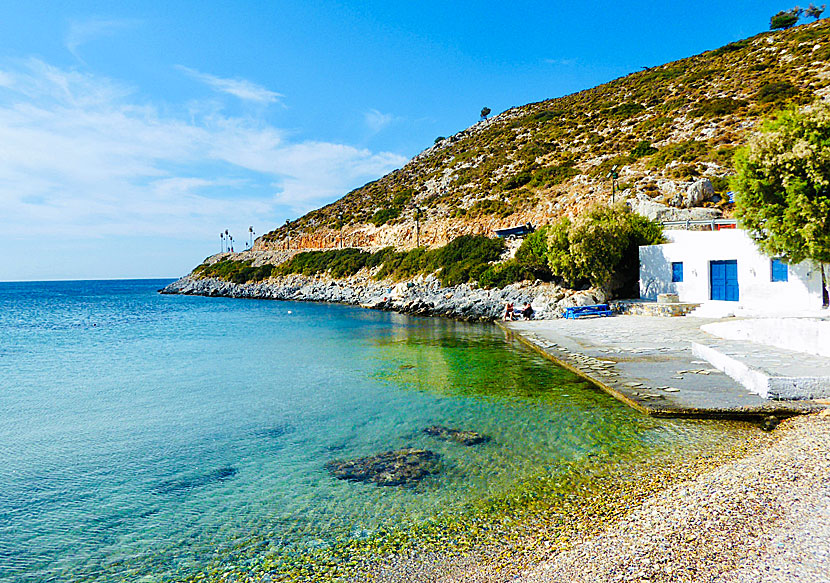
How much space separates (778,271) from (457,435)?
17919mm

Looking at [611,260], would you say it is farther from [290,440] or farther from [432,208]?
[432,208]

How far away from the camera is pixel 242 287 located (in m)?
74.1

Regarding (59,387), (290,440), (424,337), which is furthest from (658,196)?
(59,387)

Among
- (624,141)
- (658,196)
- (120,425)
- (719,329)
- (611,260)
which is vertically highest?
(624,141)

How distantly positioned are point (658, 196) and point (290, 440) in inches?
1349

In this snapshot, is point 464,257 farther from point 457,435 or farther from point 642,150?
point 457,435

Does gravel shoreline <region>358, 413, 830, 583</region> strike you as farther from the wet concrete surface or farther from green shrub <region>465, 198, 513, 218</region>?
green shrub <region>465, 198, 513, 218</region>

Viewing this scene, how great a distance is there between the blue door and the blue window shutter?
149 centimetres

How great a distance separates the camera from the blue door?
21797mm

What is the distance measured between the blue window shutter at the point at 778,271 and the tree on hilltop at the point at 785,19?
61.6 m

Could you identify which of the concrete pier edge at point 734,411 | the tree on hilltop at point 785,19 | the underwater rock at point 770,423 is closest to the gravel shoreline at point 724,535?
the underwater rock at point 770,423

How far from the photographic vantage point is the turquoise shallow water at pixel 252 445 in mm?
6129

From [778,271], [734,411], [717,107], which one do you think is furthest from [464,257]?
[734,411]

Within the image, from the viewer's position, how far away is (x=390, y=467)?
7930 millimetres
